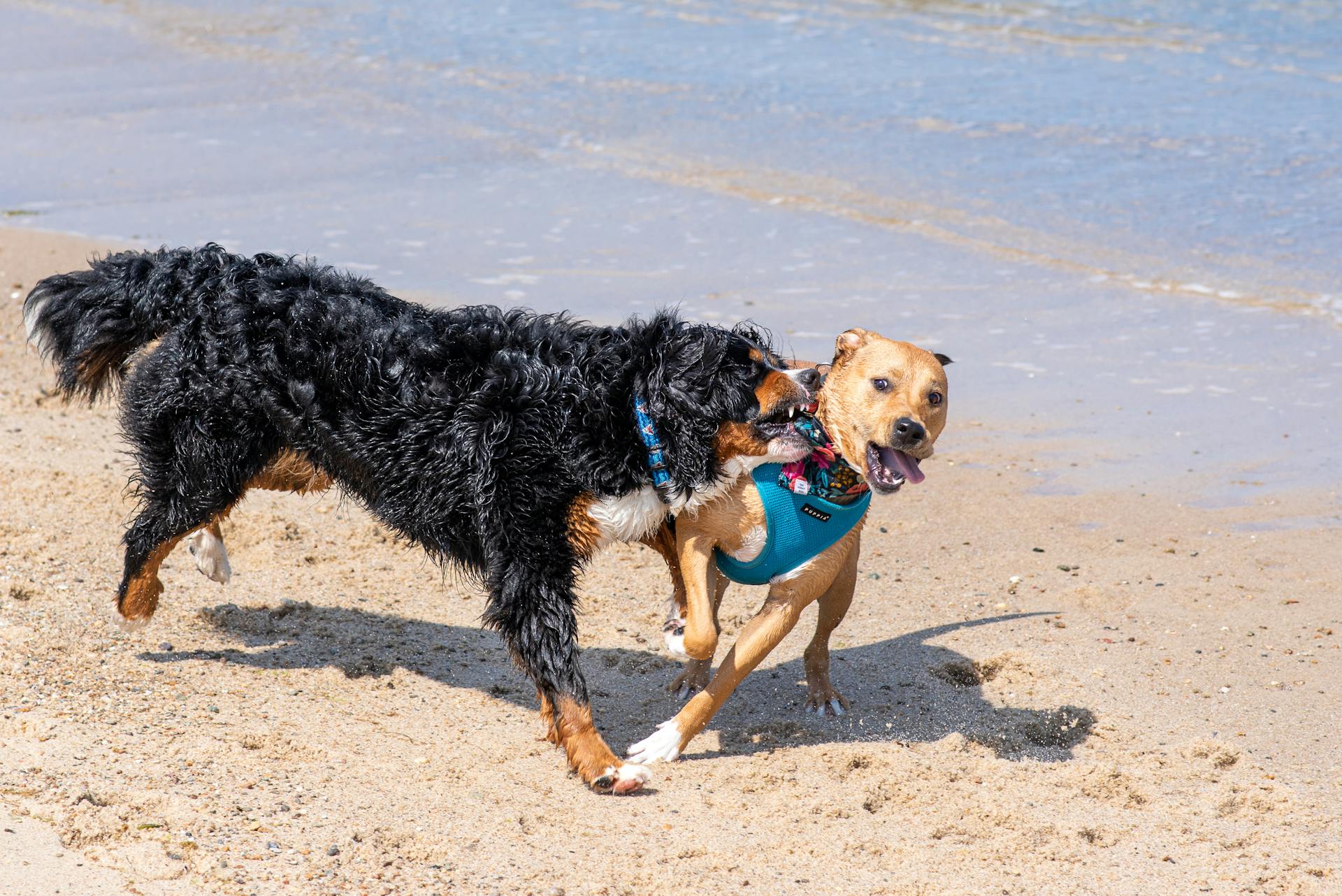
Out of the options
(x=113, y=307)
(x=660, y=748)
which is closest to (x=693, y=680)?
(x=660, y=748)

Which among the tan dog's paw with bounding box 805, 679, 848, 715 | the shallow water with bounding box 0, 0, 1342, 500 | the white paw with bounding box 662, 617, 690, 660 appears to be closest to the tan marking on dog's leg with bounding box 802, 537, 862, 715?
the tan dog's paw with bounding box 805, 679, 848, 715

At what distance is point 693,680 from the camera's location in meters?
5.79

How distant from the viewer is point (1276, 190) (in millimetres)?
12336

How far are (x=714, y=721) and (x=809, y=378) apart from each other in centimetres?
153

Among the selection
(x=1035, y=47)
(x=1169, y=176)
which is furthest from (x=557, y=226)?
(x=1035, y=47)

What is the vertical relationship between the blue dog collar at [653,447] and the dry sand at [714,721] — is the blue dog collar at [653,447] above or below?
above

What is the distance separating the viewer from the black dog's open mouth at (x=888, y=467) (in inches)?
195

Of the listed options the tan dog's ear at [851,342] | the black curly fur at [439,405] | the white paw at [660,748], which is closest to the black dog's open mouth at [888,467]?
the tan dog's ear at [851,342]

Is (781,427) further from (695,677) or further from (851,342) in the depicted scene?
(695,677)

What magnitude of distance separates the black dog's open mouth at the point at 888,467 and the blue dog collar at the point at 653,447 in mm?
728

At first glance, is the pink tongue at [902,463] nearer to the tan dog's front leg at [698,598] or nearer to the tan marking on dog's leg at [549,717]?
the tan dog's front leg at [698,598]

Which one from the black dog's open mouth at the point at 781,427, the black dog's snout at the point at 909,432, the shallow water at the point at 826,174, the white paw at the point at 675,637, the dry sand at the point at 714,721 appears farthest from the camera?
the shallow water at the point at 826,174

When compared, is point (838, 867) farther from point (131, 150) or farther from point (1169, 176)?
point (131, 150)

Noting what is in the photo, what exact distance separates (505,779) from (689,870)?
0.88 meters
